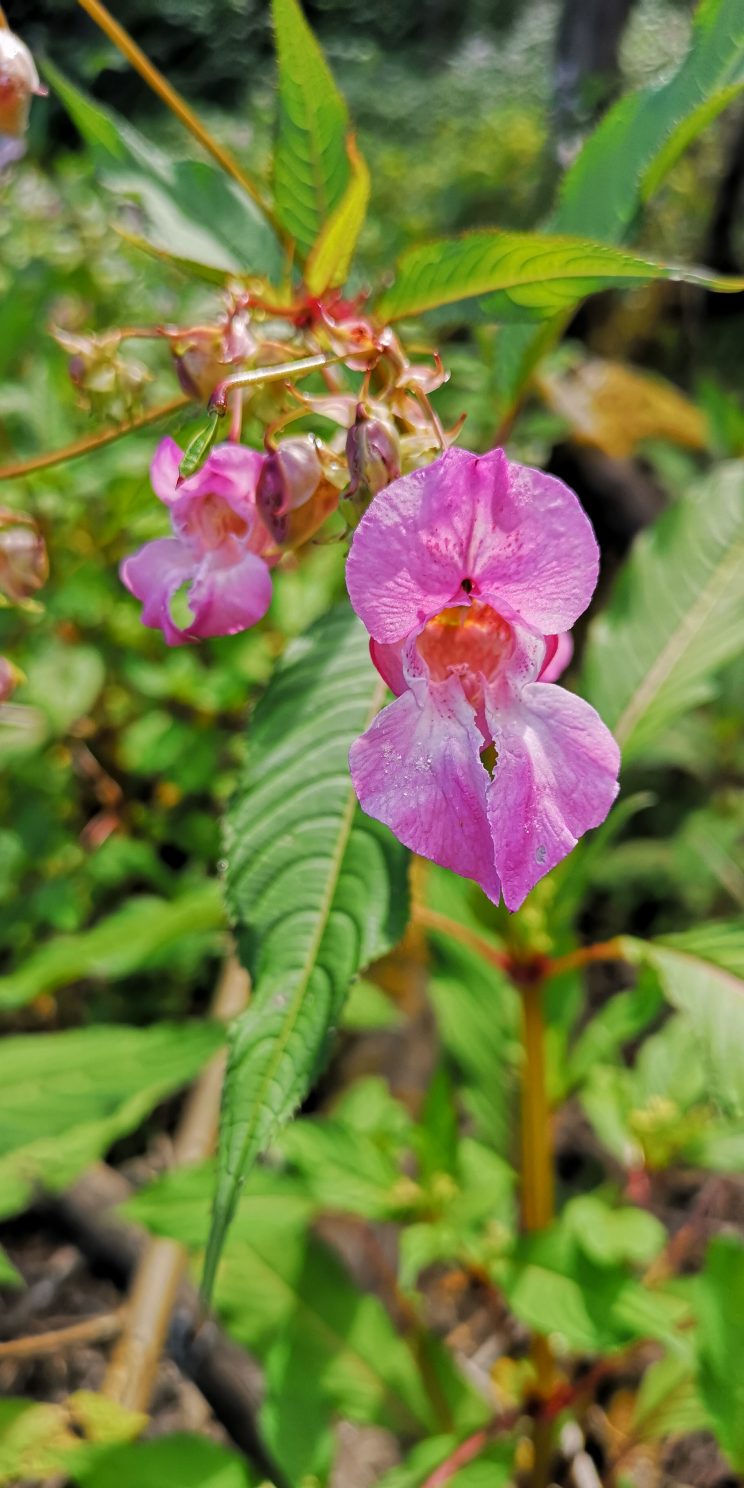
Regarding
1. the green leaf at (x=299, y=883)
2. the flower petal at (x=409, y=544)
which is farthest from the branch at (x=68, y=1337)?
the flower petal at (x=409, y=544)

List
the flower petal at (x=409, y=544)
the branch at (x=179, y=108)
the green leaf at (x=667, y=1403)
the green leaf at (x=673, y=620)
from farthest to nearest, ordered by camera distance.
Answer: the green leaf at (x=667, y=1403) → the green leaf at (x=673, y=620) → the branch at (x=179, y=108) → the flower petal at (x=409, y=544)

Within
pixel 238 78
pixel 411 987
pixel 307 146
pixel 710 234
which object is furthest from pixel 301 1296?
pixel 238 78

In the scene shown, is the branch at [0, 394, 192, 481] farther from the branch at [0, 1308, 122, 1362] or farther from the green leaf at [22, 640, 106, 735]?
the branch at [0, 1308, 122, 1362]

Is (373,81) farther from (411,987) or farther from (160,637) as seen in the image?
(411,987)

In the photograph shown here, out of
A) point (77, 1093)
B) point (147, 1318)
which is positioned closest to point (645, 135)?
point (77, 1093)

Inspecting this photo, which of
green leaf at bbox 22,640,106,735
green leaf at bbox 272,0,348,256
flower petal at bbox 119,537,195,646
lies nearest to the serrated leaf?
green leaf at bbox 272,0,348,256

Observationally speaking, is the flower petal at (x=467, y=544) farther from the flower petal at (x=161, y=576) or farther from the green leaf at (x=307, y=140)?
the green leaf at (x=307, y=140)
